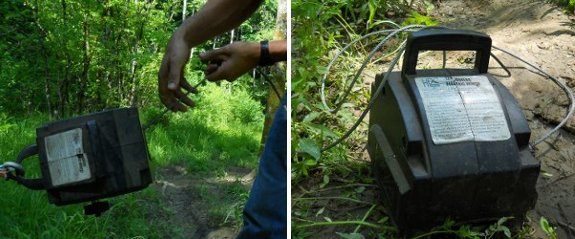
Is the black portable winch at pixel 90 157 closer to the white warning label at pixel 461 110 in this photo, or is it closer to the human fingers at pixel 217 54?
the human fingers at pixel 217 54

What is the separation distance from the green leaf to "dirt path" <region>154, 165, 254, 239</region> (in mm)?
1031

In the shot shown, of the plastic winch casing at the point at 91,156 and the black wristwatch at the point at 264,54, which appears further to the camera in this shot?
the plastic winch casing at the point at 91,156

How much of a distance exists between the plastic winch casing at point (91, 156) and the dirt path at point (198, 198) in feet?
3.95

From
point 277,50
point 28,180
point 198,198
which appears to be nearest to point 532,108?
point 277,50

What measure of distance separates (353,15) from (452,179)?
3.29 ft

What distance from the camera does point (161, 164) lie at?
237 centimetres

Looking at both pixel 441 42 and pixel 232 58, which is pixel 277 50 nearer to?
pixel 232 58

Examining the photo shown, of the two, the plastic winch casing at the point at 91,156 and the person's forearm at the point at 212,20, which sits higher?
the person's forearm at the point at 212,20

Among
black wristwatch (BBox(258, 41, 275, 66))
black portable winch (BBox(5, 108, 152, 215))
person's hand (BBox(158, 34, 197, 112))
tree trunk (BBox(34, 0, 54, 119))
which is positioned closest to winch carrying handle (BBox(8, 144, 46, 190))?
black portable winch (BBox(5, 108, 152, 215))

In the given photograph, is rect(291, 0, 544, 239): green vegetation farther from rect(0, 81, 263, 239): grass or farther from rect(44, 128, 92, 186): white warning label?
rect(0, 81, 263, 239): grass

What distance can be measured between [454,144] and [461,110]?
0.07 meters

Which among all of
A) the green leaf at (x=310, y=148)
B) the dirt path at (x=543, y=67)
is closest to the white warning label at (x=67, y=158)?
the green leaf at (x=310, y=148)

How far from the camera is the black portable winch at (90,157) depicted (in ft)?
2.82

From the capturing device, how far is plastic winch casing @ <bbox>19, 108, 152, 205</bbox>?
86 centimetres
